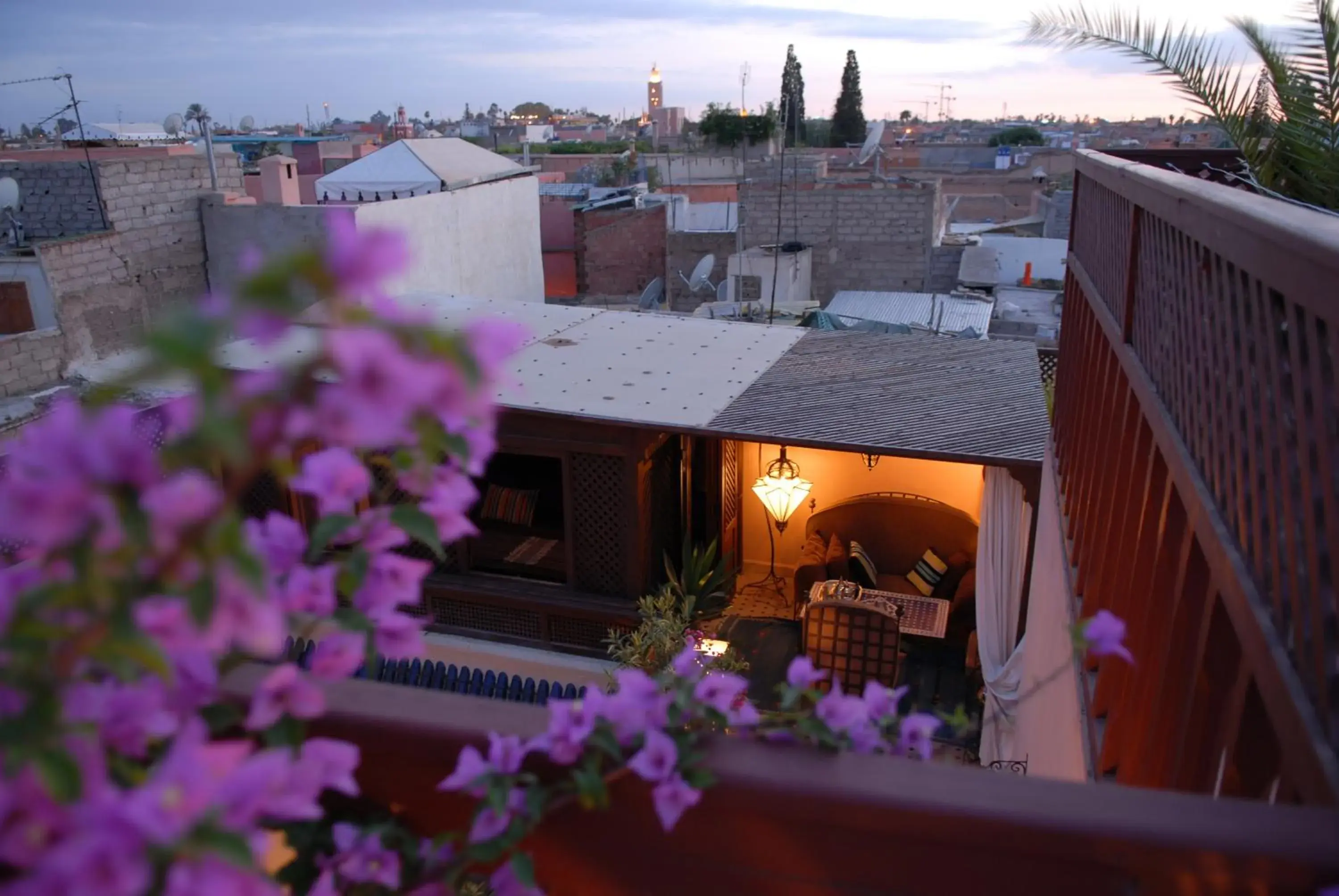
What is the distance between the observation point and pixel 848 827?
1.15m

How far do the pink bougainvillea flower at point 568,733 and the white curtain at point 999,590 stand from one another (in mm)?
5483

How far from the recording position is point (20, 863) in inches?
27.6

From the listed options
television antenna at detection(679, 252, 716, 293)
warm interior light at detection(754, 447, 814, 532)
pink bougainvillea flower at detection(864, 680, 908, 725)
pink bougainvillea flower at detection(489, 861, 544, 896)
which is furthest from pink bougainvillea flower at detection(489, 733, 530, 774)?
television antenna at detection(679, 252, 716, 293)

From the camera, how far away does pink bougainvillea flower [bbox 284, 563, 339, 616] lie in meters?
0.90

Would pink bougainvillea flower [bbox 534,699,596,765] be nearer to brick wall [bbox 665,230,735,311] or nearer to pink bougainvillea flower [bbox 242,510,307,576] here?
pink bougainvillea flower [bbox 242,510,307,576]

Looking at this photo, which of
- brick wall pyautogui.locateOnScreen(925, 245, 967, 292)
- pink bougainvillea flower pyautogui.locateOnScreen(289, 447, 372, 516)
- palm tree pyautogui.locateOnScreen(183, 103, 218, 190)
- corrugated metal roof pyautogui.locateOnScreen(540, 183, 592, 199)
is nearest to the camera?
pink bougainvillea flower pyautogui.locateOnScreen(289, 447, 372, 516)

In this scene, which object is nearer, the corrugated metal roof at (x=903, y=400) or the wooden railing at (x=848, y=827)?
the wooden railing at (x=848, y=827)

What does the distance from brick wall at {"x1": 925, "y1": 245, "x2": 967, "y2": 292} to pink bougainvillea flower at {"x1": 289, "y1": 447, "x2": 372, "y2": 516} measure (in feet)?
51.6

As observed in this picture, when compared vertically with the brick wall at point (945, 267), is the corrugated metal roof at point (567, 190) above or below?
above

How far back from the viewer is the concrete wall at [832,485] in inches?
363

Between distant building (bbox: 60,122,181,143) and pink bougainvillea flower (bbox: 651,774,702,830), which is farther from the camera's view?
distant building (bbox: 60,122,181,143)

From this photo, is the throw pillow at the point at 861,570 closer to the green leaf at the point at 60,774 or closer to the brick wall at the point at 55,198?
the green leaf at the point at 60,774

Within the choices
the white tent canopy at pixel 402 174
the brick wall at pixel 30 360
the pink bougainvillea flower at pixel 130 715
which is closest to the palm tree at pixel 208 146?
the white tent canopy at pixel 402 174

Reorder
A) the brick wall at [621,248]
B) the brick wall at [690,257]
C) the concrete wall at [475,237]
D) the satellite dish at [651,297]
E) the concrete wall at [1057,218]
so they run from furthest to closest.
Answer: the brick wall at [621,248] → the concrete wall at [1057,218] → the brick wall at [690,257] → the satellite dish at [651,297] → the concrete wall at [475,237]
